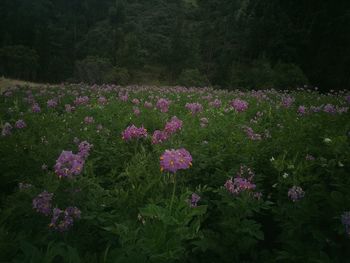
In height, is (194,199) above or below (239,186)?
below

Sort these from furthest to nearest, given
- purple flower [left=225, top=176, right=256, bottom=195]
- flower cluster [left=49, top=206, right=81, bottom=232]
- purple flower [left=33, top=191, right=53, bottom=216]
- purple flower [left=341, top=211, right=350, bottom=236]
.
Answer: purple flower [left=225, top=176, right=256, bottom=195], purple flower [left=33, top=191, right=53, bottom=216], flower cluster [left=49, top=206, right=81, bottom=232], purple flower [left=341, top=211, right=350, bottom=236]

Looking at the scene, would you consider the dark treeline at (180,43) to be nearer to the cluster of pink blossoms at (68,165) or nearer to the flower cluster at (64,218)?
the cluster of pink blossoms at (68,165)

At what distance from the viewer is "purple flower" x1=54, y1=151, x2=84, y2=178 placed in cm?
291

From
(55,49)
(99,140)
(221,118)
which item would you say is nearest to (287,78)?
(221,118)

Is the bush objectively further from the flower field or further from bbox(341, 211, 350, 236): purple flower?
bbox(341, 211, 350, 236): purple flower

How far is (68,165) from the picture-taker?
9.81ft

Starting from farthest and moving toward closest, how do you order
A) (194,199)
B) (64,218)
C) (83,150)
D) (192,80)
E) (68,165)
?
(192,80) → (83,150) → (194,199) → (68,165) → (64,218)

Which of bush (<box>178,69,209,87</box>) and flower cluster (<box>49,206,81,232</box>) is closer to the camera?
flower cluster (<box>49,206,81,232</box>)

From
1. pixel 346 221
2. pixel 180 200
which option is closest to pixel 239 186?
pixel 180 200

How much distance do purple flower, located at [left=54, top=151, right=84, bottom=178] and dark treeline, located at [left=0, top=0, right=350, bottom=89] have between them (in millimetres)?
22546

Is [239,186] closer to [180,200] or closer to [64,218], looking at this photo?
[180,200]

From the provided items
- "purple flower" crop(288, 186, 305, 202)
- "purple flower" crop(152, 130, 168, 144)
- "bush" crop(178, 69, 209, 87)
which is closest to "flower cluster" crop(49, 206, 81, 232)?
"purple flower" crop(152, 130, 168, 144)

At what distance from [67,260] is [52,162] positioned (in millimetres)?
2598

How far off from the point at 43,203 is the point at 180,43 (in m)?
54.9
